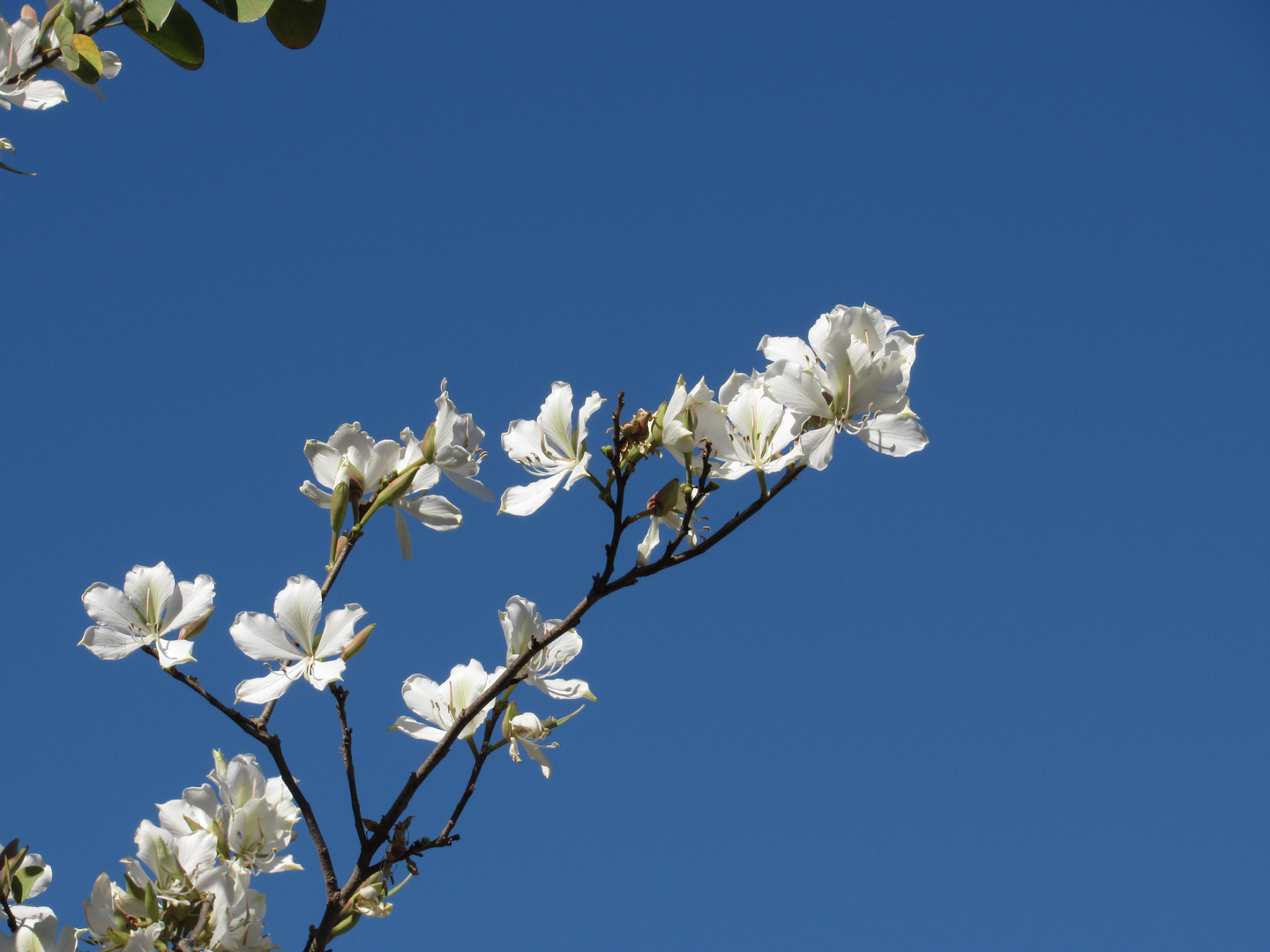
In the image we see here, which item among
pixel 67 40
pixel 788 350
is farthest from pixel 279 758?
pixel 67 40

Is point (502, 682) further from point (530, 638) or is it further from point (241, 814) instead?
point (241, 814)

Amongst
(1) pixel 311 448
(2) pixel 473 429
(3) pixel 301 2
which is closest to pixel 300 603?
(1) pixel 311 448

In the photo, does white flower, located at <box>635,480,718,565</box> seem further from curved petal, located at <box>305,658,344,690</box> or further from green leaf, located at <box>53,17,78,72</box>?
green leaf, located at <box>53,17,78,72</box>

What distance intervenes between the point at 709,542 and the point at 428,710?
2.54 ft

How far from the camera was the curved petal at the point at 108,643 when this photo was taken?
5.01 ft

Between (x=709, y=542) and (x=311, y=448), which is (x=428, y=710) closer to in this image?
(x=311, y=448)

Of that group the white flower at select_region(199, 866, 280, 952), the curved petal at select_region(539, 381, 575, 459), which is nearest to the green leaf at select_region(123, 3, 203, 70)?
the curved petal at select_region(539, 381, 575, 459)

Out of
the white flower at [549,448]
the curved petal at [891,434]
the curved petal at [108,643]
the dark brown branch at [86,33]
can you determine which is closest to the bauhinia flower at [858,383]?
the curved petal at [891,434]

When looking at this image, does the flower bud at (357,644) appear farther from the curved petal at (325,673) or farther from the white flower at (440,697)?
the white flower at (440,697)

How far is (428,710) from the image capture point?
6.10 ft

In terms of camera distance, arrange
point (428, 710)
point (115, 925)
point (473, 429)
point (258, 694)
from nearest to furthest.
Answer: point (258, 694), point (115, 925), point (473, 429), point (428, 710)

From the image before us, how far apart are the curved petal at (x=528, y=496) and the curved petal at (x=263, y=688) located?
1.61ft

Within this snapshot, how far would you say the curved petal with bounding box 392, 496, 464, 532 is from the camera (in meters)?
1.61

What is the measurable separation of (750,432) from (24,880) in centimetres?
160
